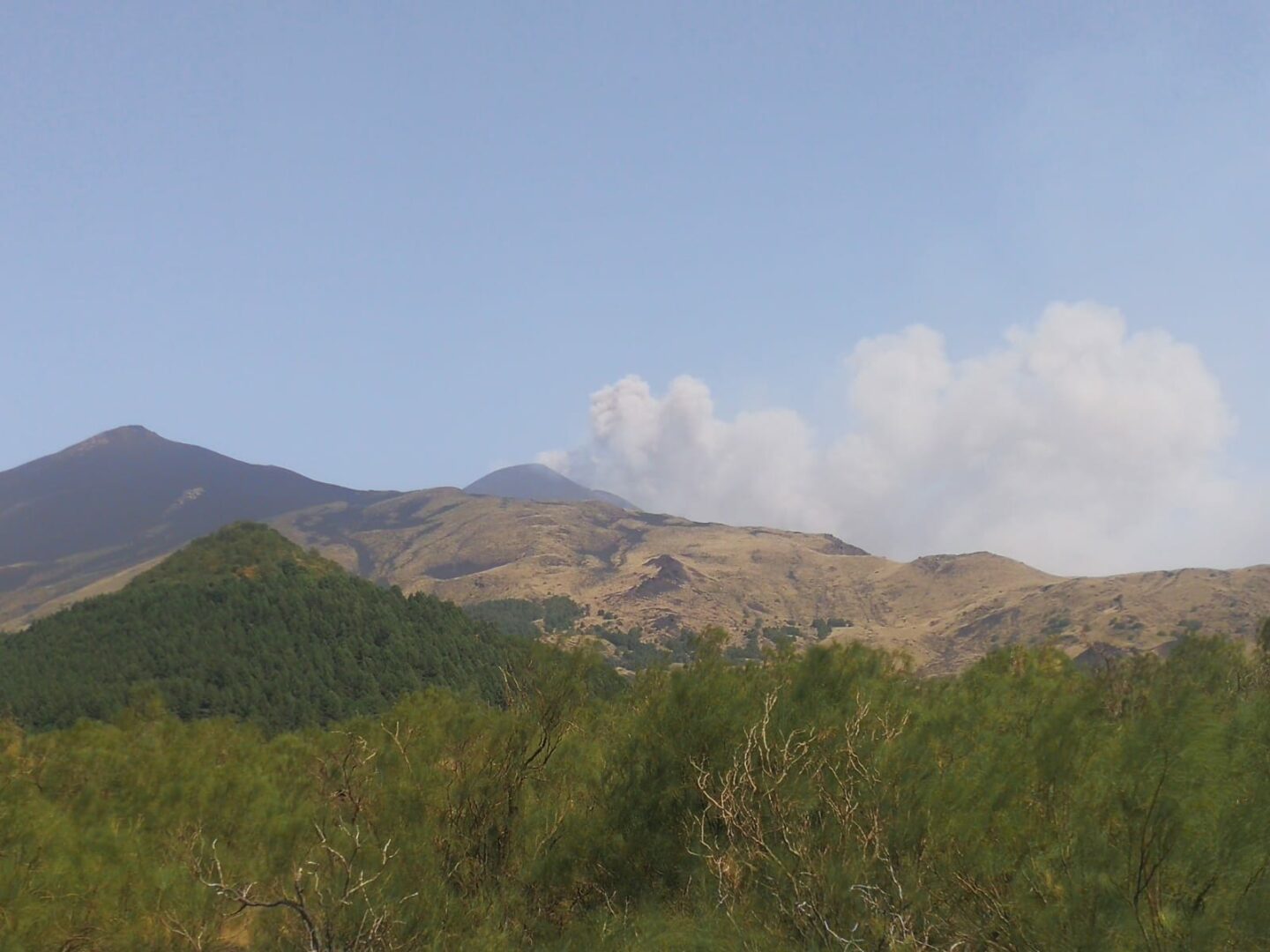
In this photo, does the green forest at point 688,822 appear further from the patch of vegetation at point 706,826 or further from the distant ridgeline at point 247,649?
the distant ridgeline at point 247,649

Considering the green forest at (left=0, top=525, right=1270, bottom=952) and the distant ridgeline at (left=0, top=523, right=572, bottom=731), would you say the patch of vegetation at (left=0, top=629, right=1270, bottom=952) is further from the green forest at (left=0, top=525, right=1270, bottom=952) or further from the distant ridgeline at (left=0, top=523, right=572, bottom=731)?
the distant ridgeline at (left=0, top=523, right=572, bottom=731)

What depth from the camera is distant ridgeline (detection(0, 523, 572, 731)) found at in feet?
295

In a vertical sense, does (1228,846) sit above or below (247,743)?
above

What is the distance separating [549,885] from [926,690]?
341 inches

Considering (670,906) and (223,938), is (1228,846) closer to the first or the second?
(670,906)

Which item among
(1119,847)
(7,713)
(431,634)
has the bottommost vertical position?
(7,713)

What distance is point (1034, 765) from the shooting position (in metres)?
9.84

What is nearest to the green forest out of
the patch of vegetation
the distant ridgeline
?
the patch of vegetation

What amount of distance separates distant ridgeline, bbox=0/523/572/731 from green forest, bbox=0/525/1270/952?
60.0 m

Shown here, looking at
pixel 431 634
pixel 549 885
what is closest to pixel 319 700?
pixel 431 634

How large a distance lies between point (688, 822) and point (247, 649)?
3914 inches

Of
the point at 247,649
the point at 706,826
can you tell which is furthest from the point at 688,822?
the point at 247,649

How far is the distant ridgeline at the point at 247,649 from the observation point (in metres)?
90.0

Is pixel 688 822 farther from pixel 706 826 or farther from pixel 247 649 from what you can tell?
pixel 247 649
